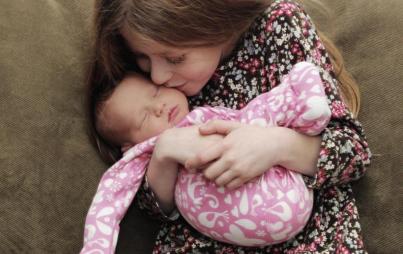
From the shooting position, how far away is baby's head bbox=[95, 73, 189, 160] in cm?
134

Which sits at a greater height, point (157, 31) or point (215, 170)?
point (157, 31)

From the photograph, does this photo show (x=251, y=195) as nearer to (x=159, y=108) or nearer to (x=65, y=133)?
(x=159, y=108)

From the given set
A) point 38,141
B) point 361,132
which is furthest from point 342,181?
point 38,141

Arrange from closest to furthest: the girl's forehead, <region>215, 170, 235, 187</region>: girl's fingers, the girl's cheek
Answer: <region>215, 170, 235, 187</region>: girl's fingers, the girl's forehead, the girl's cheek

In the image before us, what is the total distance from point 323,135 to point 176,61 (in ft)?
1.16

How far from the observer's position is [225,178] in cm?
117

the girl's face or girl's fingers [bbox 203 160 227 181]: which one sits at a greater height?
the girl's face

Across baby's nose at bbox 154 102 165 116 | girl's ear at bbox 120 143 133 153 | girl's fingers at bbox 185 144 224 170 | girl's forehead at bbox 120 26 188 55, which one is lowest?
girl's ear at bbox 120 143 133 153

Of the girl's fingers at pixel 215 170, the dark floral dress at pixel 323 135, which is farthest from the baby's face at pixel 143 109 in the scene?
the girl's fingers at pixel 215 170

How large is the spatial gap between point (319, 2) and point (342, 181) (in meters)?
0.56

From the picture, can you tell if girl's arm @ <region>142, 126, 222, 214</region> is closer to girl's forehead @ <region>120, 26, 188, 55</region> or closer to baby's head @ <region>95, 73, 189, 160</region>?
baby's head @ <region>95, 73, 189, 160</region>

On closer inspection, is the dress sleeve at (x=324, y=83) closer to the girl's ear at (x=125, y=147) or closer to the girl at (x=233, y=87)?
the girl at (x=233, y=87)

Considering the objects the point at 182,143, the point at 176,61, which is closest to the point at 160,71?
the point at 176,61

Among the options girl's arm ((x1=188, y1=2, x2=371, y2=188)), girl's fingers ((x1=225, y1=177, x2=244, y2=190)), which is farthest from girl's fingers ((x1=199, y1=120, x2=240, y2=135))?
girl's fingers ((x1=225, y1=177, x2=244, y2=190))
